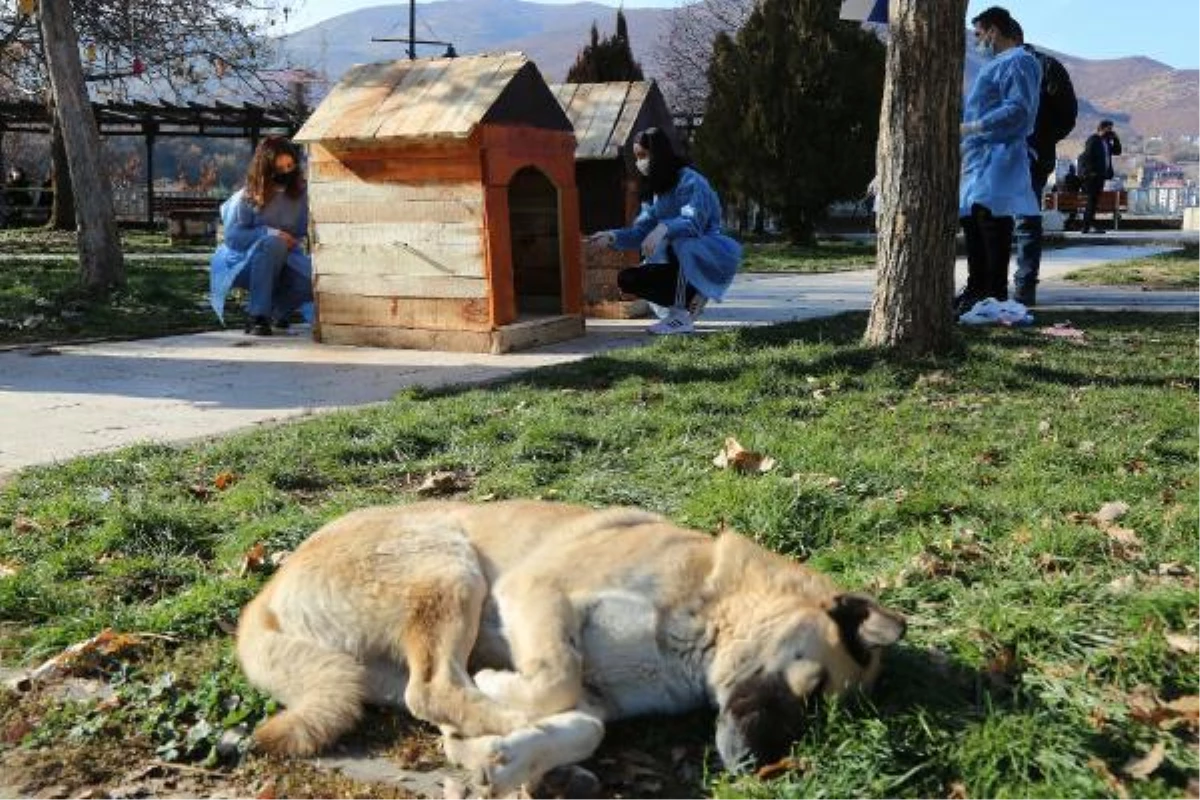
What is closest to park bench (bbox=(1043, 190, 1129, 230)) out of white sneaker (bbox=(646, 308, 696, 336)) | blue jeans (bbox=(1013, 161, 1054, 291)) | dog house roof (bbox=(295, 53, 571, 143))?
blue jeans (bbox=(1013, 161, 1054, 291))

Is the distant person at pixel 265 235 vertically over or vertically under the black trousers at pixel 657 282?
over

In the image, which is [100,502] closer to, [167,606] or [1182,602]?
[167,606]

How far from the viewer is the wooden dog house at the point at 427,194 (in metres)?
9.05

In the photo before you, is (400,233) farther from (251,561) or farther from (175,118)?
(175,118)

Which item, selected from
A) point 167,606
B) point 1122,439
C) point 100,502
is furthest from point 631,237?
point 167,606

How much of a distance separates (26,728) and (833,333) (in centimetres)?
706

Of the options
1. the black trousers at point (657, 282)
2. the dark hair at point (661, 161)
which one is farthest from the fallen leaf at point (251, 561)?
the dark hair at point (661, 161)

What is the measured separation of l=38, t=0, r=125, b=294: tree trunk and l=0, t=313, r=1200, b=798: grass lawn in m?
7.71

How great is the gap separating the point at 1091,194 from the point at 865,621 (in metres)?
27.6

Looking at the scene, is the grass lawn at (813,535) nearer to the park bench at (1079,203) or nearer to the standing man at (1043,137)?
the standing man at (1043,137)

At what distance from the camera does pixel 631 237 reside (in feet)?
34.8

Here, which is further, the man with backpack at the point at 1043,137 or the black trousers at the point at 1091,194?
the black trousers at the point at 1091,194

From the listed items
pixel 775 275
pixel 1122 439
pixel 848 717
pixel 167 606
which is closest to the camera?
pixel 848 717

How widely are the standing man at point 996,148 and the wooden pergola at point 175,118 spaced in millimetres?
21674
